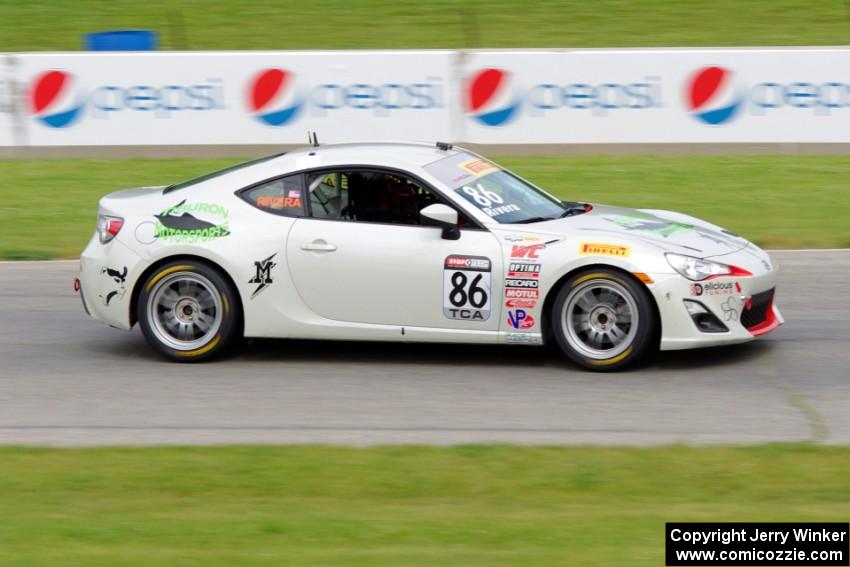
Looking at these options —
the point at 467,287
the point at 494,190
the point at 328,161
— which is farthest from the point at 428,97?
the point at 467,287

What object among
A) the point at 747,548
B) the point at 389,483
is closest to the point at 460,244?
the point at 389,483

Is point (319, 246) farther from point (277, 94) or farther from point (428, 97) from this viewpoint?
point (277, 94)

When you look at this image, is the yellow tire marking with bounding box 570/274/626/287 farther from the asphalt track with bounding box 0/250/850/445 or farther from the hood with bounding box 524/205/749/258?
the asphalt track with bounding box 0/250/850/445

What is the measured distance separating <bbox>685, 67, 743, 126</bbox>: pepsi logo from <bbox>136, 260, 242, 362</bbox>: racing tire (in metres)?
9.10

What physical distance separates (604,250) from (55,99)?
1051cm

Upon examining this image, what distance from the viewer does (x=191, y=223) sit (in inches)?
342

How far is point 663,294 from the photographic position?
316 inches

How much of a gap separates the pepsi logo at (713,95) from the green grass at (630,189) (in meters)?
0.58

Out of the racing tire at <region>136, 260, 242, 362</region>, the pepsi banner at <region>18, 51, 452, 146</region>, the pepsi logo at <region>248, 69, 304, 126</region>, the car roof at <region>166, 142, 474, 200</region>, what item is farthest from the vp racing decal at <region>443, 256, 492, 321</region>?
the pepsi logo at <region>248, 69, 304, 126</region>

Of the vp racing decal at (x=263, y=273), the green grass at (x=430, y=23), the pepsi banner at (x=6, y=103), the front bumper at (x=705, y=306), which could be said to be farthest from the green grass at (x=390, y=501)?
the green grass at (x=430, y=23)

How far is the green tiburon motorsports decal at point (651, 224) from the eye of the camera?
8.59 metres

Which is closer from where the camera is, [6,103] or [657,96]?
[657,96]

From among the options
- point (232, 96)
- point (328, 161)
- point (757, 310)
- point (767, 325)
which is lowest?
point (767, 325)

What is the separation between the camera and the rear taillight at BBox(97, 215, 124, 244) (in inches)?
347
